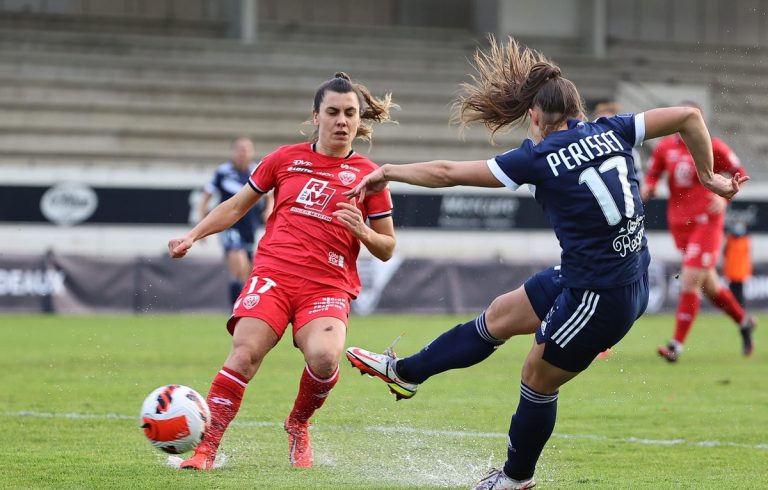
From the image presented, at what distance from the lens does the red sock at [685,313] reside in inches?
454

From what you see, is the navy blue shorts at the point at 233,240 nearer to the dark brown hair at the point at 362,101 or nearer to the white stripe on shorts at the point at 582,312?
the dark brown hair at the point at 362,101

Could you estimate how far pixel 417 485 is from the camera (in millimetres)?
5418

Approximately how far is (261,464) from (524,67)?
2.33m

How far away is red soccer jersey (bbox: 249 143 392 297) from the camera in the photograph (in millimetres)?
6004

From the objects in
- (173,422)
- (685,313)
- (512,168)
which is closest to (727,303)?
(685,313)

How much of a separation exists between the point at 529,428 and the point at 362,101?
6.76 feet

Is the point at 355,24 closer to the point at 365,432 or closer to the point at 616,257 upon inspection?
the point at 365,432

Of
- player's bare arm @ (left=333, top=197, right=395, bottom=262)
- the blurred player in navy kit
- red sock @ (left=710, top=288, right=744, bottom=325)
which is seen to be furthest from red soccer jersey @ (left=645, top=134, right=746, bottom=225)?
player's bare arm @ (left=333, top=197, right=395, bottom=262)

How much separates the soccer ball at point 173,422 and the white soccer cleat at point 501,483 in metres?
1.27

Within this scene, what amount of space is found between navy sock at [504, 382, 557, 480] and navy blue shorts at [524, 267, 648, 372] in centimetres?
20

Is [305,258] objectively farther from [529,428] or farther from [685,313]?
[685,313]

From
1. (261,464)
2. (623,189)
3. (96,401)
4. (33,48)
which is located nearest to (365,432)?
(261,464)

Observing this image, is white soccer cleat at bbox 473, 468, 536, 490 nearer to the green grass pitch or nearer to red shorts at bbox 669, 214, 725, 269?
the green grass pitch

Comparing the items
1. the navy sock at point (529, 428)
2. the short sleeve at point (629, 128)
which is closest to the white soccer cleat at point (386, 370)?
the navy sock at point (529, 428)
